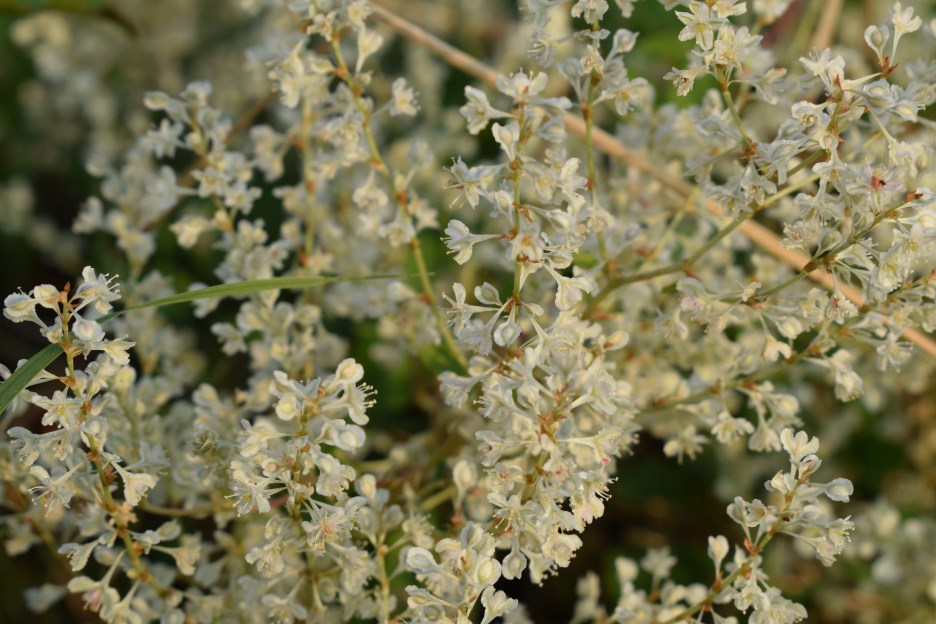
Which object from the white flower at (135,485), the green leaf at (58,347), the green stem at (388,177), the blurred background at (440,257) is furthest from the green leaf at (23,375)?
the blurred background at (440,257)

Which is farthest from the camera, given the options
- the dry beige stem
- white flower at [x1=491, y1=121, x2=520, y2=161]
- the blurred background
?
the blurred background

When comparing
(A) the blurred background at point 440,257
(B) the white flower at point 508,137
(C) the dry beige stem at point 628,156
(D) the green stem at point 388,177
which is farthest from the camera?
(A) the blurred background at point 440,257

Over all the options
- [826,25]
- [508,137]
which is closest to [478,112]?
[508,137]

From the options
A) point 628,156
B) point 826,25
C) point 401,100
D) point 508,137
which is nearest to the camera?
point 508,137

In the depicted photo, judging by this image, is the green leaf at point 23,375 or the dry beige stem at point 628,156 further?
the dry beige stem at point 628,156

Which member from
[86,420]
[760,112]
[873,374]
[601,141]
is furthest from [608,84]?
[873,374]

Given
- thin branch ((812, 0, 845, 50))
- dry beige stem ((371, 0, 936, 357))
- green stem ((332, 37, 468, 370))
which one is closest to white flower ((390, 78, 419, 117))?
green stem ((332, 37, 468, 370))

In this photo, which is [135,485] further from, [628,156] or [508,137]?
[628,156]

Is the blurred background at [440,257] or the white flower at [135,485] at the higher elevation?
the white flower at [135,485]

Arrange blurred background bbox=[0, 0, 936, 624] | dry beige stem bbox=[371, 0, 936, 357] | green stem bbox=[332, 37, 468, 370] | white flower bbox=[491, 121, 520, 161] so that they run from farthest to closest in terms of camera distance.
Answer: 1. blurred background bbox=[0, 0, 936, 624]
2. dry beige stem bbox=[371, 0, 936, 357]
3. green stem bbox=[332, 37, 468, 370]
4. white flower bbox=[491, 121, 520, 161]

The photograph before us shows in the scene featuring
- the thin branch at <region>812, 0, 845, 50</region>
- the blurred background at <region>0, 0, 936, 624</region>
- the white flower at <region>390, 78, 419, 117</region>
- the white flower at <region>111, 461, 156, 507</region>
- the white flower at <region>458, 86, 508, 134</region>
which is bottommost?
the blurred background at <region>0, 0, 936, 624</region>

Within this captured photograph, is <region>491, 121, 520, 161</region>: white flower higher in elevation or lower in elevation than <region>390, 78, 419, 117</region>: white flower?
higher

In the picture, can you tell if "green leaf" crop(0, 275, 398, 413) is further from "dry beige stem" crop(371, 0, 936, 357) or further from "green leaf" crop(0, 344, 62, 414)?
"dry beige stem" crop(371, 0, 936, 357)

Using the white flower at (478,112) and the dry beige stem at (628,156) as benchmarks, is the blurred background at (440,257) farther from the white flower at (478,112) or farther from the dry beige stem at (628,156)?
the white flower at (478,112)
